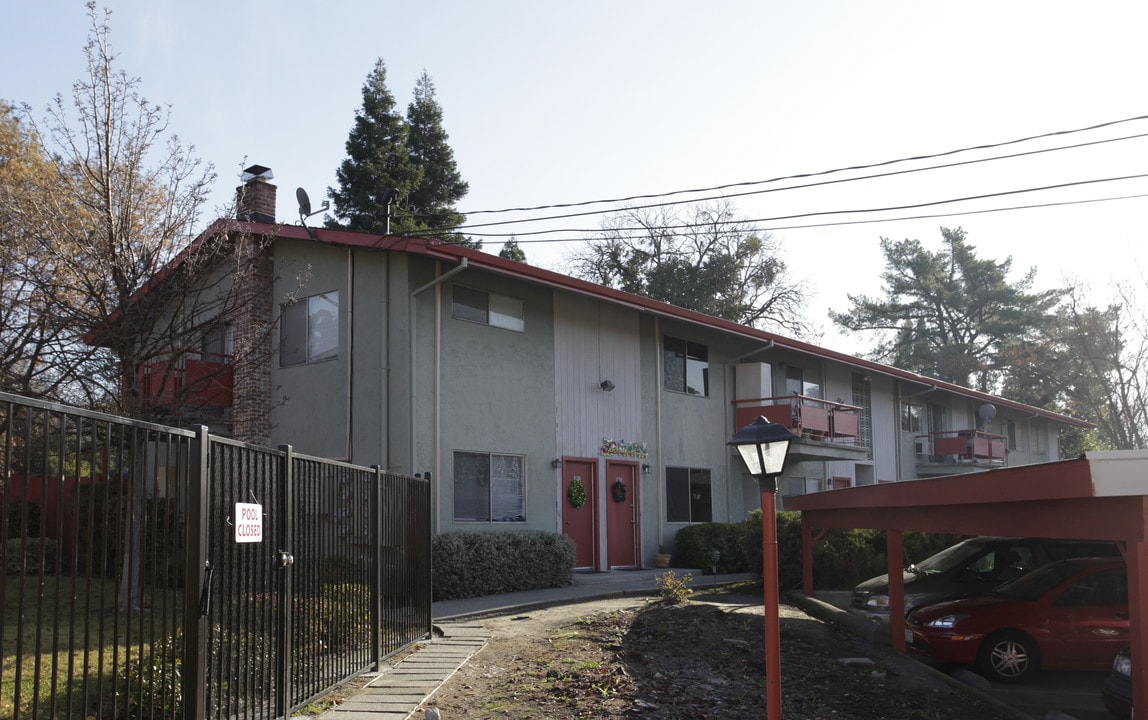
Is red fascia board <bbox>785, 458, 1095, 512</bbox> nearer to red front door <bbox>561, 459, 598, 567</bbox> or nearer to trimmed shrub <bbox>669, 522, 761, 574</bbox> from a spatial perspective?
red front door <bbox>561, 459, 598, 567</bbox>

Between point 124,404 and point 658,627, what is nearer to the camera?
point 658,627

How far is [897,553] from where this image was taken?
11461 millimetres

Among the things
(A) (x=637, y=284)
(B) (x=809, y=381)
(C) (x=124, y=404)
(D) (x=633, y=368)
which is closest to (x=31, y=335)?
(C) (x=124, y=404)

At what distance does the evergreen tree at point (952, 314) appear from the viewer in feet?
181

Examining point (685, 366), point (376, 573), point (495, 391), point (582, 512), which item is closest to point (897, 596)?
point (376, 573)

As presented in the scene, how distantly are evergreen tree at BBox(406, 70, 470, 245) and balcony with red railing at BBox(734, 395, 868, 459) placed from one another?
1887 cm

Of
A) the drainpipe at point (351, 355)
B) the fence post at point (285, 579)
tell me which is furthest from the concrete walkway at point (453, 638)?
the drainpipe at point (351, 355)

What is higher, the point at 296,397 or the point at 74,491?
the point at 296,397

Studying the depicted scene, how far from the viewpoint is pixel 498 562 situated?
16469 millimetres

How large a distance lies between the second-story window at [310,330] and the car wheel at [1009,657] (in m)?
12.0

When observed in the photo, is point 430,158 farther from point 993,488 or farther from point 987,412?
point 993,488

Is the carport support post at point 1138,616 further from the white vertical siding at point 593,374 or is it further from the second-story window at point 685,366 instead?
the second-story window at point 685,366

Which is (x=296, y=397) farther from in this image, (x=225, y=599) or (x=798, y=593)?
(x=225, y=599)

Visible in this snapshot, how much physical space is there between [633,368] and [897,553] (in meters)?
Answer: 10.8
